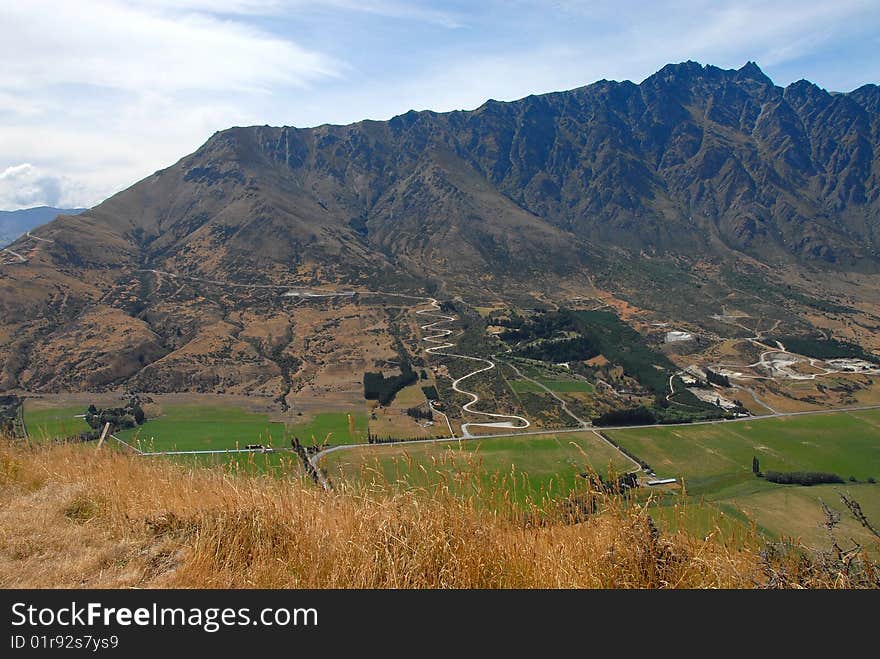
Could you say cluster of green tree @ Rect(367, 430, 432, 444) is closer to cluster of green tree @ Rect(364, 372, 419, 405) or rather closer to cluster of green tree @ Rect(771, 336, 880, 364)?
cluster of green tree @ Rect(364, 372, 419, 405)

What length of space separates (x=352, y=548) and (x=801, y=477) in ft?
179

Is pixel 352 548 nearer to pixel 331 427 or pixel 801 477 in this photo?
pixel 801 477

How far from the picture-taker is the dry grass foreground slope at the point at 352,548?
4.29 m

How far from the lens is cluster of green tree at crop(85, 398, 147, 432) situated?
5906cm

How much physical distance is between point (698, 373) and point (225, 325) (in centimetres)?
8695

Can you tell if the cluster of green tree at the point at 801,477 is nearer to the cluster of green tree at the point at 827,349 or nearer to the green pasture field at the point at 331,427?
the green pasture field at the point at 331,427

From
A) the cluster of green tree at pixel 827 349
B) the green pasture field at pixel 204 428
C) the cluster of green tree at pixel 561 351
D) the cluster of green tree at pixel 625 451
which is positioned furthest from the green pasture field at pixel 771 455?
the green pasture field at pixel 204 428

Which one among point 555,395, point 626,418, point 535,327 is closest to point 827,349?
point 535,327

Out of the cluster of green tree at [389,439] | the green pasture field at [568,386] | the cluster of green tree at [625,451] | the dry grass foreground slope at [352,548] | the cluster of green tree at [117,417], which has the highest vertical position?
the dry grass foreground slope at [352,548]

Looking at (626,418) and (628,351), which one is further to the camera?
(628,351)

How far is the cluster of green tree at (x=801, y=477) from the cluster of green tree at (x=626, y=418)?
640 inches

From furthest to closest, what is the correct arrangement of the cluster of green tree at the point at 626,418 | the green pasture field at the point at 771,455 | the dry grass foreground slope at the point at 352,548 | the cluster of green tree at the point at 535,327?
1. the cluster of green tree at the point at 535,327
2. the cluster of green tree at the point at 626,418
3. the green pasture field at the point at 771,455
4. the dry grass foreground slope at the point at 352,548

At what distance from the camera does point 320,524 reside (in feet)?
16.7

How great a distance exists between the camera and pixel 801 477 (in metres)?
46.0
